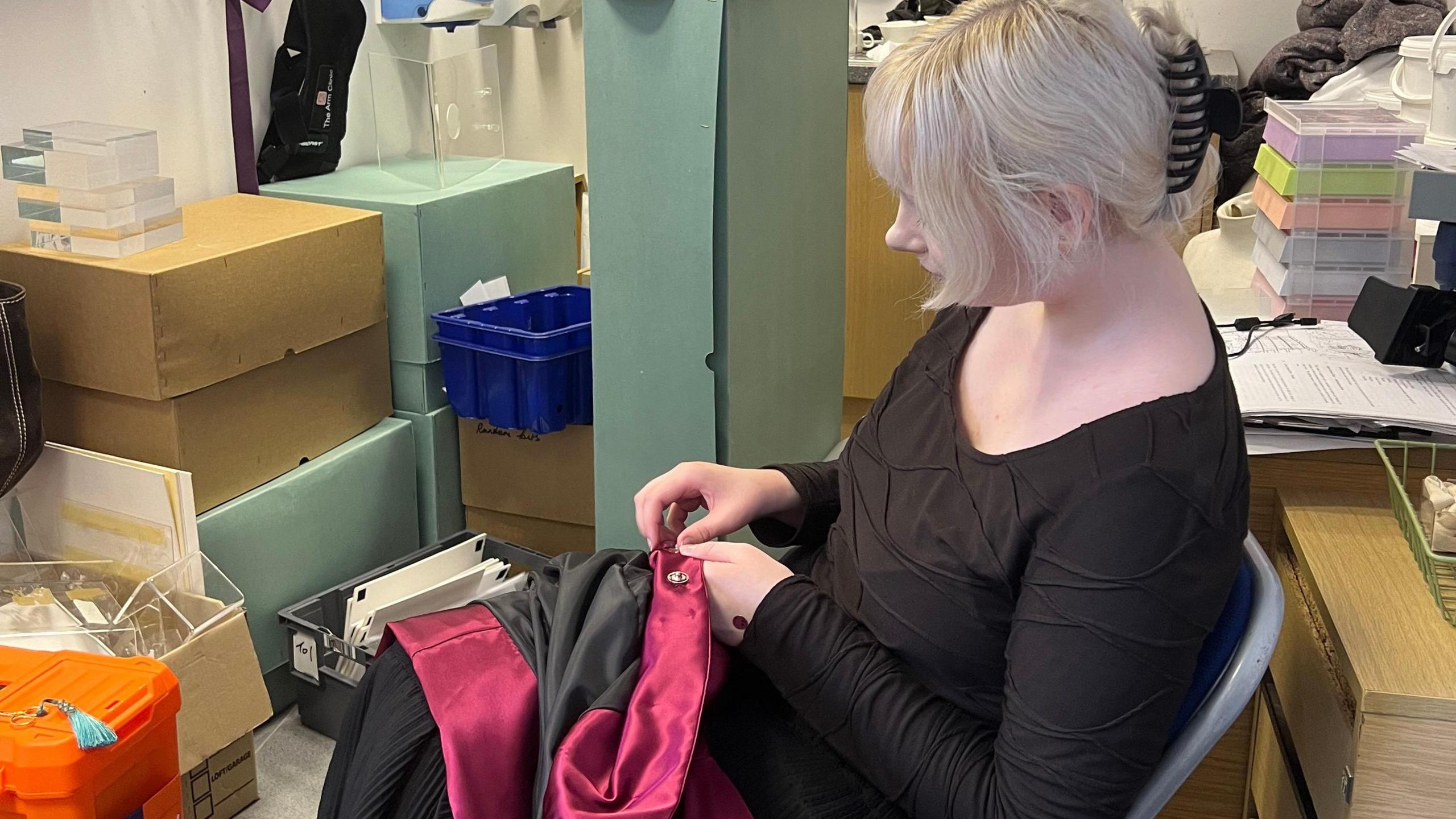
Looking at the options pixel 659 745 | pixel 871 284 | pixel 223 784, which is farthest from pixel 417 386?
pixel 659 745

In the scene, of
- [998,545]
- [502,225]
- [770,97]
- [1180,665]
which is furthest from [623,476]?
[1180,665]

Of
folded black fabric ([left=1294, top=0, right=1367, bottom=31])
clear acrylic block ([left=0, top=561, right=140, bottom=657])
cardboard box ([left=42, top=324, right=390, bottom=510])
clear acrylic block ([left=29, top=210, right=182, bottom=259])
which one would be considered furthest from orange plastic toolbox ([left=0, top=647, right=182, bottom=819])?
folded black fabric ([left=1294, top=0, right=1367, bottom=31])

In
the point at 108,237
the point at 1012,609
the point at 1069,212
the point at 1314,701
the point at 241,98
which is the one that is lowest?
the point at 1314,701

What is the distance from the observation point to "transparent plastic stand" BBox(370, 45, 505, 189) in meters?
2.57

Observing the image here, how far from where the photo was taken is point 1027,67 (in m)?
0.88

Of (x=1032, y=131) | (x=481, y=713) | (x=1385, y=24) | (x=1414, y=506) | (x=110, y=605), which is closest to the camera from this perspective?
(x=1032, y=131)

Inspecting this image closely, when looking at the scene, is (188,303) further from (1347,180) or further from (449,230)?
(1347,180)

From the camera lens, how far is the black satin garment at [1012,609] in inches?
34.1

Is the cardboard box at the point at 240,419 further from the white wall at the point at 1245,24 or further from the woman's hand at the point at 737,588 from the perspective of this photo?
the white wall at the point at 1245,24

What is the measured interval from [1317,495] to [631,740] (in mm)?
713

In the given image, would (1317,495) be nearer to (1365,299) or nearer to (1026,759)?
(1365,299)

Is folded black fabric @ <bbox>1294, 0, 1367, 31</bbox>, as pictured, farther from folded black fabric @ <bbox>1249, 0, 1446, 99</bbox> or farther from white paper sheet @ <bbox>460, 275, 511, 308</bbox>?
white paper sheet @ <bbox>460, 275, 511, 308</bbox>

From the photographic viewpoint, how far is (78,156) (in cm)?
186

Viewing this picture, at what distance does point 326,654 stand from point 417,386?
584mm
